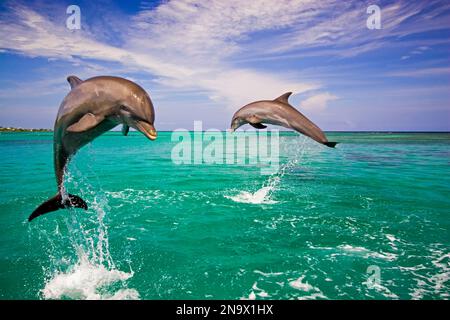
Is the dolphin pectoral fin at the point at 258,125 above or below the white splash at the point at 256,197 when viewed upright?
above

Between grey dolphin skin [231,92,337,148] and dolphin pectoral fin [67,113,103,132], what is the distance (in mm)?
3687

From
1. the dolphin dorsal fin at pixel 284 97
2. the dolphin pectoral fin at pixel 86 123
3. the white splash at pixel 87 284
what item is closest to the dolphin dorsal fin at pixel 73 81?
the dolphin pectoral fin at pixel 86 123

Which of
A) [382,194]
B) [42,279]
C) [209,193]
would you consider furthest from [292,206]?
[42,279]

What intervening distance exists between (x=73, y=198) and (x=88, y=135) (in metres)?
1.92

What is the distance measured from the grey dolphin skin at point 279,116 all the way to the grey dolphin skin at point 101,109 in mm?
3365

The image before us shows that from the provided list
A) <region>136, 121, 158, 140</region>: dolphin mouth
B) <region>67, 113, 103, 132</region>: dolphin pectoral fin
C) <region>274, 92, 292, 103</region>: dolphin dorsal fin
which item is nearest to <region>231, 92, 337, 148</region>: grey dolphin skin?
<region>274, 92, 292, 103</region>: dolphin dorsal fin

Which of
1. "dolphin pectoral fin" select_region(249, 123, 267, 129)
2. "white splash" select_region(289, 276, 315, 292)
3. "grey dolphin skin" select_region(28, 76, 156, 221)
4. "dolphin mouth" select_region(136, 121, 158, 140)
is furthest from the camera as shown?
"dolphin pectoral fin" select_region(249, 123, 267, 129)

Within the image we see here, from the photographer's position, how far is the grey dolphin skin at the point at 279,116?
6398 mm

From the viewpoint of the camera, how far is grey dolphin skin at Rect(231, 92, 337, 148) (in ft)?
21.0

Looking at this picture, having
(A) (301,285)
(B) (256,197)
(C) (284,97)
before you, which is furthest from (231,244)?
(B) (256,197)

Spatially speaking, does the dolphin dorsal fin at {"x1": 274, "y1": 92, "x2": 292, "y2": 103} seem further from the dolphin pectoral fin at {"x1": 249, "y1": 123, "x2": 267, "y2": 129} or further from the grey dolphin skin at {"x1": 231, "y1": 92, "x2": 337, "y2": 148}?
the dolphin pectoral fin at {"x1": 249, "y1": 123, "x2": 267, "y2": 129}

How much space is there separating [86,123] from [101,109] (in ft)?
0.94

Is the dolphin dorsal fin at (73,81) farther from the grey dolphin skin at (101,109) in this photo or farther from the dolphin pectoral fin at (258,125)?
the dolphin pectoral fin at (258,125)
